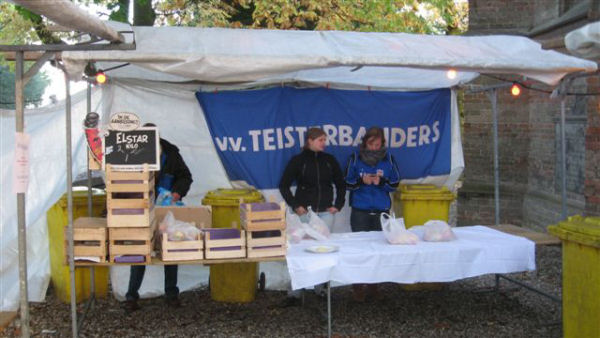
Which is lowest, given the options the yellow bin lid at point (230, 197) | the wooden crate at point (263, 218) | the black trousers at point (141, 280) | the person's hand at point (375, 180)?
the black trousers at point (141, 280)

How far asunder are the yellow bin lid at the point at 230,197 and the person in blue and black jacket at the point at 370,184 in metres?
1.00

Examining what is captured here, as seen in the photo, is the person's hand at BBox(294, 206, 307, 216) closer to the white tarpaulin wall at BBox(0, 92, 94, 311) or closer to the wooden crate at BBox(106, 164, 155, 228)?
the wooden crate at BBox(106, 164, 155, 228)

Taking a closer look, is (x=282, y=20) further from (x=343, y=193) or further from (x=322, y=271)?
(x=322, y=271)

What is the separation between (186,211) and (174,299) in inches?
47.8

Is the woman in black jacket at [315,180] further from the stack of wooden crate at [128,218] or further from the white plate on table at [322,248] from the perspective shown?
the stack of wooden crate at [128,218]

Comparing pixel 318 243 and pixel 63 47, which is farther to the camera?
pixel 318 243

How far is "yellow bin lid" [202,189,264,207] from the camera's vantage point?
7.41 meters

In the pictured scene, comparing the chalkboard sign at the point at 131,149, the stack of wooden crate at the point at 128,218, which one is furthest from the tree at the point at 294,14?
the stack of wooden crate at the point at 128,218

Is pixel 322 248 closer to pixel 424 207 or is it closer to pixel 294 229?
pixel 294 229

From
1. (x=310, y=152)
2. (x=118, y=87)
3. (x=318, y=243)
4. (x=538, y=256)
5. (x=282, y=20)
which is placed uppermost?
(x=282, y=20)

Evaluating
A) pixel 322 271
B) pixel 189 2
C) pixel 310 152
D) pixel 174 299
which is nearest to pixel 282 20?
pixel 189 2

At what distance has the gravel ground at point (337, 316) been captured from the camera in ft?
21.7

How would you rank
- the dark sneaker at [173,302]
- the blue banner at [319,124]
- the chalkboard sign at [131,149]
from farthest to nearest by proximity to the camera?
the blue banner at [319,124], the dark sneaker at [173,302], the chalkboard sign at [131,149]

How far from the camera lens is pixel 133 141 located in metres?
5.90
